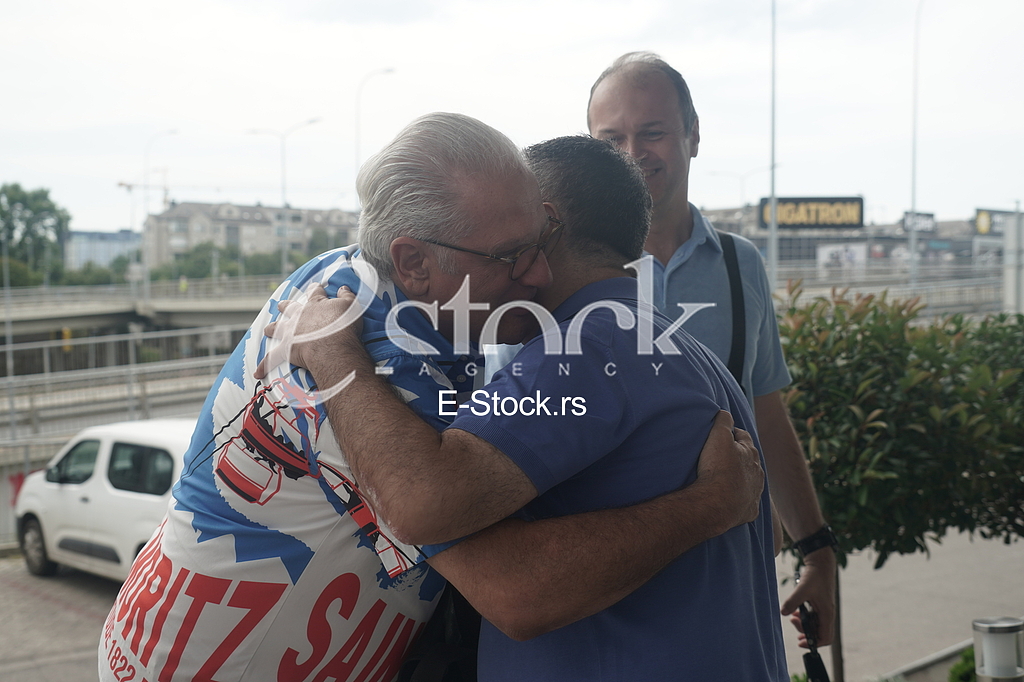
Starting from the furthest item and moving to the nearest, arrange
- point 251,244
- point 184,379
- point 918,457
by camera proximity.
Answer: point 251,244 → point 184,379 → point 918,457

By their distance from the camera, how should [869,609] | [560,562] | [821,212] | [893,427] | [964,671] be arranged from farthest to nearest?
[821,212], [869,609], [964,671], [893,427], [560,562]

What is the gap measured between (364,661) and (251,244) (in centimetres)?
10393

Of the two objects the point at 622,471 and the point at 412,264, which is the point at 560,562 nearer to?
the point at 622,471

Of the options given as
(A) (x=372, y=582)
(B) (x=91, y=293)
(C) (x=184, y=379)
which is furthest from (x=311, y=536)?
(B) (x=91, y=293)

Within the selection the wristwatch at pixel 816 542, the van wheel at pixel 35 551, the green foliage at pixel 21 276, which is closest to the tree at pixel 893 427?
the wristwatch at pixel 816 542

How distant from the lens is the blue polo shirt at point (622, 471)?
1.22 meters

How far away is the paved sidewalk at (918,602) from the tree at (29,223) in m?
60.6

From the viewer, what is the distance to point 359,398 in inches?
50.9

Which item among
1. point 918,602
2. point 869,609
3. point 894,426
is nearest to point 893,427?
point 894,426

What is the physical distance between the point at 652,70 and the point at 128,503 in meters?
6.26

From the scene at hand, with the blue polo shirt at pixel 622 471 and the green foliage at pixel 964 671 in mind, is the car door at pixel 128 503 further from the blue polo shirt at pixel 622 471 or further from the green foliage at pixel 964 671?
the blue polo shirt at pixel 622 471

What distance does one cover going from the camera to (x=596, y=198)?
1519mm

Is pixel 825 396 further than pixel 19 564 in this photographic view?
No

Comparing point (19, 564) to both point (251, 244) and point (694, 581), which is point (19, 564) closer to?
point (694, 581)
